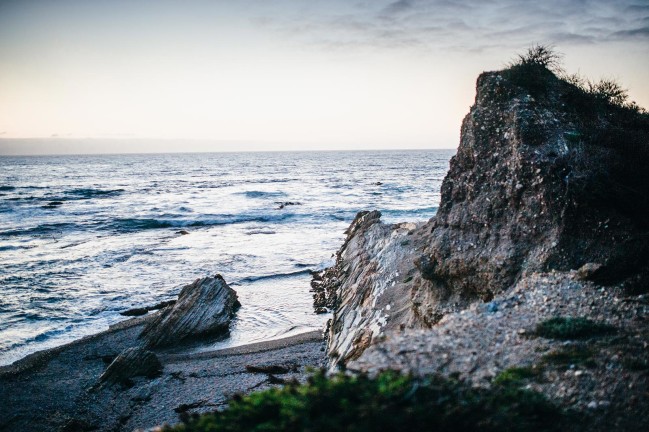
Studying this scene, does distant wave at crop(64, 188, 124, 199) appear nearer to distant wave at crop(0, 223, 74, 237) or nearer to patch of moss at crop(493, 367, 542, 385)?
distant wave at crop(0, 223, 74, 237)

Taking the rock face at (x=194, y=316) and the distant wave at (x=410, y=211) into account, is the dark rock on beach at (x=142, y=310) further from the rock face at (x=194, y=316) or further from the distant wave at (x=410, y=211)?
the distant wave at (x=410, y=211)

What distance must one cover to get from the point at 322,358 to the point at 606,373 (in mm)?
8613

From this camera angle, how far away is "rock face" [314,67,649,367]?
7746 millimetres

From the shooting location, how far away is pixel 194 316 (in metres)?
14.5

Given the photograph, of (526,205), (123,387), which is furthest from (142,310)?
(526,205)

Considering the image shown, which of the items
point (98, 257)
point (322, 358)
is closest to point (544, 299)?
point (322, 358)

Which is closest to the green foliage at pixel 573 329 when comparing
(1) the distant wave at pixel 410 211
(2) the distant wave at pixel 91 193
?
(1) the distant wave at pixel 410 211

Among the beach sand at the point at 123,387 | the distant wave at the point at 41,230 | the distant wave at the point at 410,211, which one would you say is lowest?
the beach sand at the point at 123,387

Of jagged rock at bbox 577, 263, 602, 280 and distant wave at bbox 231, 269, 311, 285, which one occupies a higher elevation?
jagged rock at bbox 577, 263, 602, 280

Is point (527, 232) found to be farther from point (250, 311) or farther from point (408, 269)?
point (250, 311)

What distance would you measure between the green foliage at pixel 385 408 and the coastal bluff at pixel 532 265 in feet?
1.36

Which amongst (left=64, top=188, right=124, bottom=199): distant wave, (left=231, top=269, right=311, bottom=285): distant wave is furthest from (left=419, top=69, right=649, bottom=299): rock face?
(left=64, top=188, right=124, bottom=199): distant wave

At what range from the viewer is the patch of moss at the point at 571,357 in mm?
4836

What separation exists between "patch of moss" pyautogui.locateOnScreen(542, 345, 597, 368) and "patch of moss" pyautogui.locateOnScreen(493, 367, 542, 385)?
312mm
